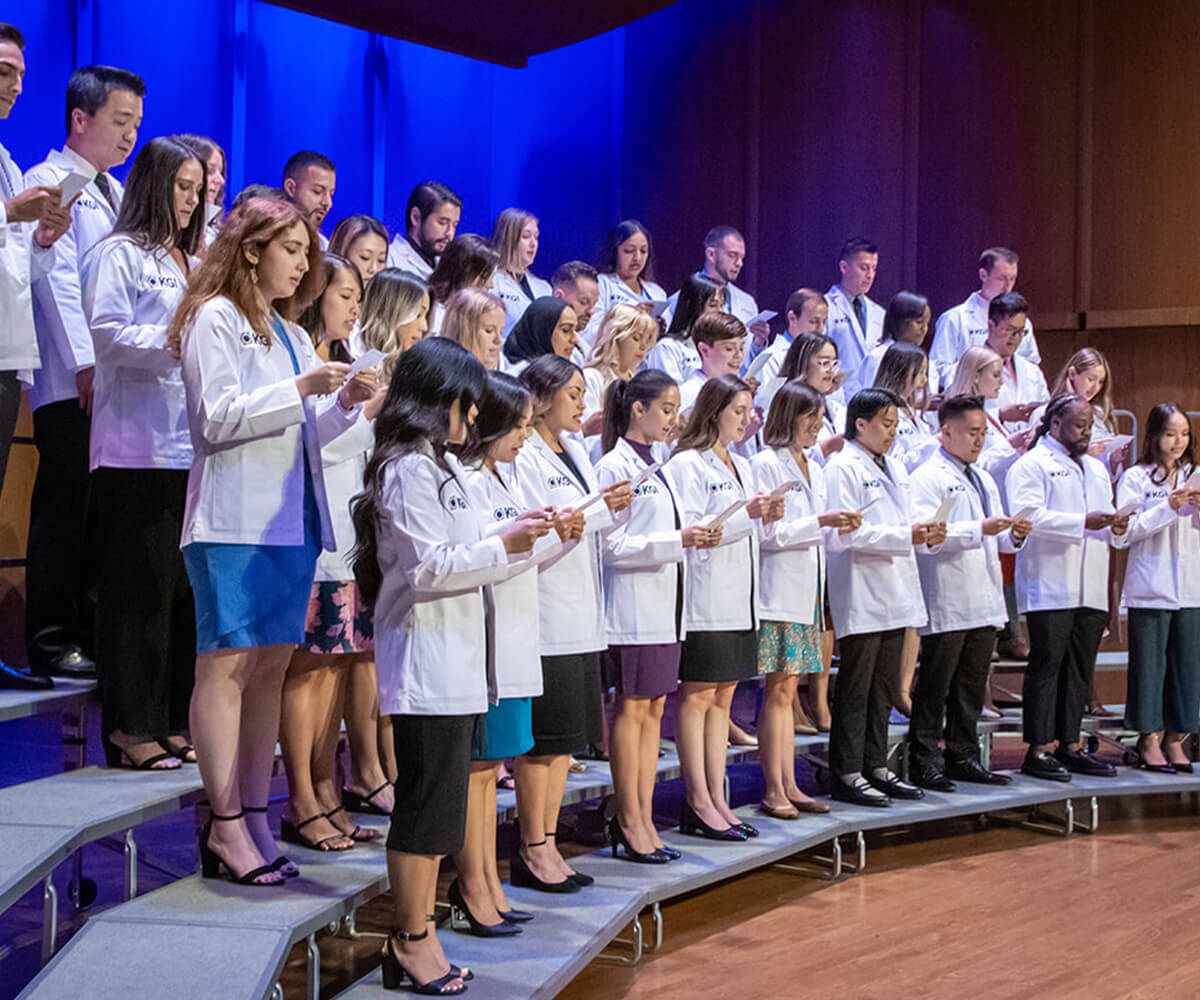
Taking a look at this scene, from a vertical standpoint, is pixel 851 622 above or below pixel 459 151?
below

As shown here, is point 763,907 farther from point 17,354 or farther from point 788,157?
point 788,157

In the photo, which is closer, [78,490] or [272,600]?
[272,600]

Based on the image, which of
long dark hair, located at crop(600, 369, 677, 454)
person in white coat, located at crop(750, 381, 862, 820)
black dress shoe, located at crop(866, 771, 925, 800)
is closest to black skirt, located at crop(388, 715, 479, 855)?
long dark hair, located at crop(600, 369, 677, 454)

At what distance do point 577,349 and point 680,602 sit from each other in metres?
1.28

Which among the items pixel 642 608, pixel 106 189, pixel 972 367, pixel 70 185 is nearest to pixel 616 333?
pixel 642 608

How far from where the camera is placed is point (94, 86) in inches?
134

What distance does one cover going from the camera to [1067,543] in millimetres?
5238

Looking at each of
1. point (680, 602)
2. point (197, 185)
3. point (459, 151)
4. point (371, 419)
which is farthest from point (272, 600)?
point (459, 151)

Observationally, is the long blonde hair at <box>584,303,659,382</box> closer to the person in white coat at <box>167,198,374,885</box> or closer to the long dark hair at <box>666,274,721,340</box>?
the long dark hair at <box>666,274,721,340</box>

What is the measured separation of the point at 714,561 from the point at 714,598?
0.10 meters

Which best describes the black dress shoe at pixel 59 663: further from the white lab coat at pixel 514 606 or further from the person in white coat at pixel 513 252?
the person in white coat at pixel 513 252

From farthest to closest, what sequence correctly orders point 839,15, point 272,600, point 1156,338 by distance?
point 839,15 → point 1156,338 → point 272,600

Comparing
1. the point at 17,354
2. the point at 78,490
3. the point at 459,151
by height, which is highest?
the point at 459,151

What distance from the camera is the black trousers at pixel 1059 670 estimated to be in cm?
519
